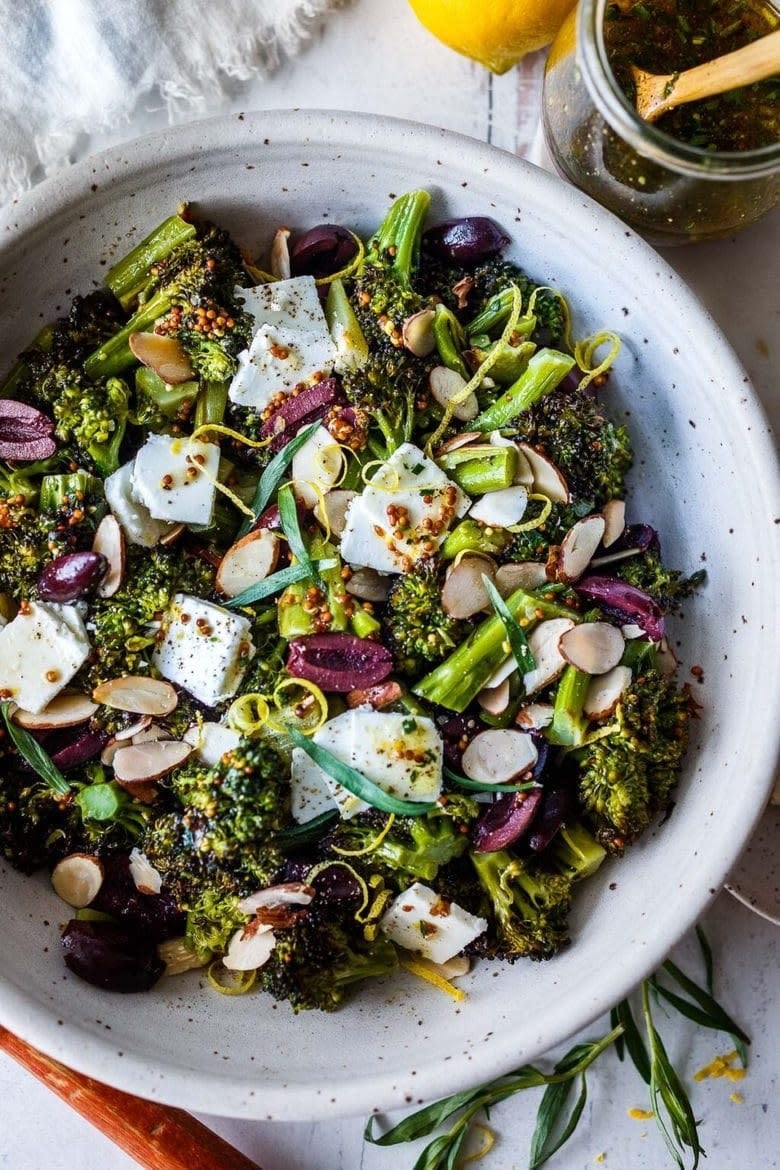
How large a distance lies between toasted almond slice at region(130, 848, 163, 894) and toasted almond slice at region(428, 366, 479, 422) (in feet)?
3.81

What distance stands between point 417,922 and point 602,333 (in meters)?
1.32

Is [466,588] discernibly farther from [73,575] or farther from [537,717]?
[73,575]

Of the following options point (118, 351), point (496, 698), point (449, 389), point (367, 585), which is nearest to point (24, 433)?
point (118, 351)

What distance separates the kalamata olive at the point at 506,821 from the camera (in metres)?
2.16

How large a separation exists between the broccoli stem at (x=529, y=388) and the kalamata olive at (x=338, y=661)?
21.5 inches

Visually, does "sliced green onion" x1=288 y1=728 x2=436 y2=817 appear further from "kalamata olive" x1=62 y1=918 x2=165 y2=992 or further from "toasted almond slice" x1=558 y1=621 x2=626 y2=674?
"kalamata olive" x1=62 y1=918 x2=165 y2=992

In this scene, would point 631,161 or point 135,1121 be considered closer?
point 631,161

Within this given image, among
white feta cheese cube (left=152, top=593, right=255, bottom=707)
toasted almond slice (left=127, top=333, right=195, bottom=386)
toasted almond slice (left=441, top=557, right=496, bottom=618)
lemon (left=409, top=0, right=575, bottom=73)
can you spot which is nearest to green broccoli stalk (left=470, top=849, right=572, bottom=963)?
toasted almond slice (left=441, top=557, right=496, bottom=618)

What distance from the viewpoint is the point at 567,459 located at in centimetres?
223

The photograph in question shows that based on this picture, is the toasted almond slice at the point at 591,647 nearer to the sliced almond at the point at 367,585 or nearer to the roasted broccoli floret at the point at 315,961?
the sliced almond at the point at 367,585

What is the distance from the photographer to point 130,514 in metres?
2.23

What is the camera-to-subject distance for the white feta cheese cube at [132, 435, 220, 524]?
222 cm

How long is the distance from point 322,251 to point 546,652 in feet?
3.34

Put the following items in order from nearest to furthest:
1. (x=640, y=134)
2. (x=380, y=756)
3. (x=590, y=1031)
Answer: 1. (x=640, y=134)
2. (x=380, y=756)
3. (x=590, y=1031)
